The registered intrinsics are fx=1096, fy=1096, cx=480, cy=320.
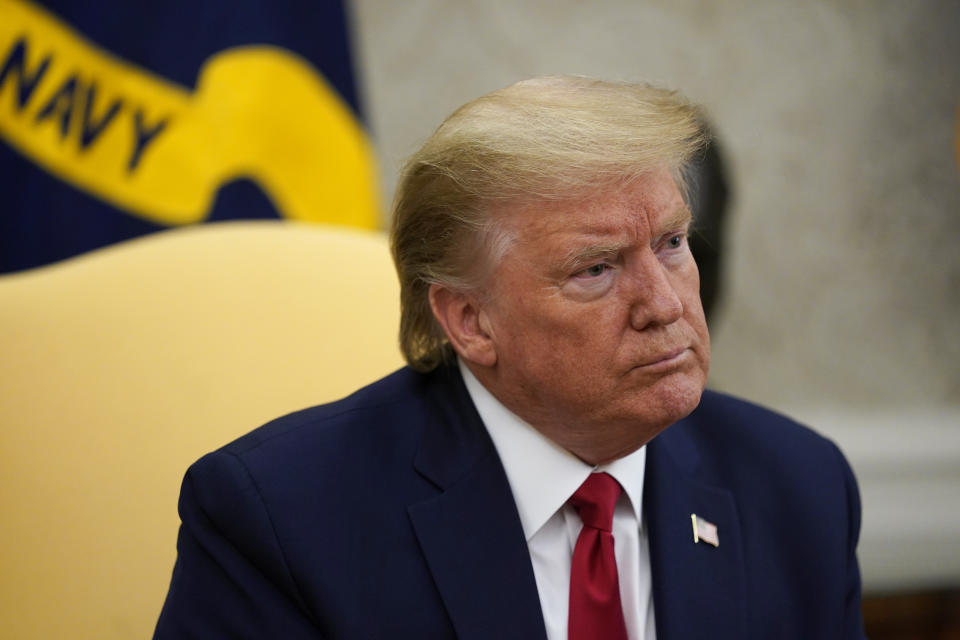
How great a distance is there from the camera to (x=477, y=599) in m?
1.32

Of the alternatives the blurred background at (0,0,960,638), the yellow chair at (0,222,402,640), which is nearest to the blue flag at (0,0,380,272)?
the blurred background at (0,0,960,638)

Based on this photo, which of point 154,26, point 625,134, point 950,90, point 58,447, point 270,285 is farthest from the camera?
point 950,90

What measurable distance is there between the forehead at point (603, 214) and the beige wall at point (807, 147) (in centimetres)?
198

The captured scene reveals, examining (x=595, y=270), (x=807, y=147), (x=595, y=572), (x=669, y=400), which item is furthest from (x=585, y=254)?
(x=807, y=147)

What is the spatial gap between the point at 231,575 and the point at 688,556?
1.90 feet

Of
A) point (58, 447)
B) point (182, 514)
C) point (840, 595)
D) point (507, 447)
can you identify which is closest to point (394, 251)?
point (507, 447)

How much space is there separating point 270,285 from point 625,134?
2.41 feet

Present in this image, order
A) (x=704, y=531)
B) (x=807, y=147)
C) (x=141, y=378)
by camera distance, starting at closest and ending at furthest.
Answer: (x=704, y=531)
(x=141, y=378)
(x=807, y=147)

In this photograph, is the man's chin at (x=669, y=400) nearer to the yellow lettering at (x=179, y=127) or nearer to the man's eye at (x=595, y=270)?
the man's eye at (x=595, y=270)

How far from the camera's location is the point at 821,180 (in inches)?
131

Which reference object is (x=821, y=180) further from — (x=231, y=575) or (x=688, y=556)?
(x=231, y=575)

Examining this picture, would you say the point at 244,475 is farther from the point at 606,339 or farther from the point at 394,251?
the point at 606,339

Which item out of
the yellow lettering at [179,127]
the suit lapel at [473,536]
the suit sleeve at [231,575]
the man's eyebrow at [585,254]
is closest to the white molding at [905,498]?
the yellow lettering at [179,127]

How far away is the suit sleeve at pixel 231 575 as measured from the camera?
50.4 inches
